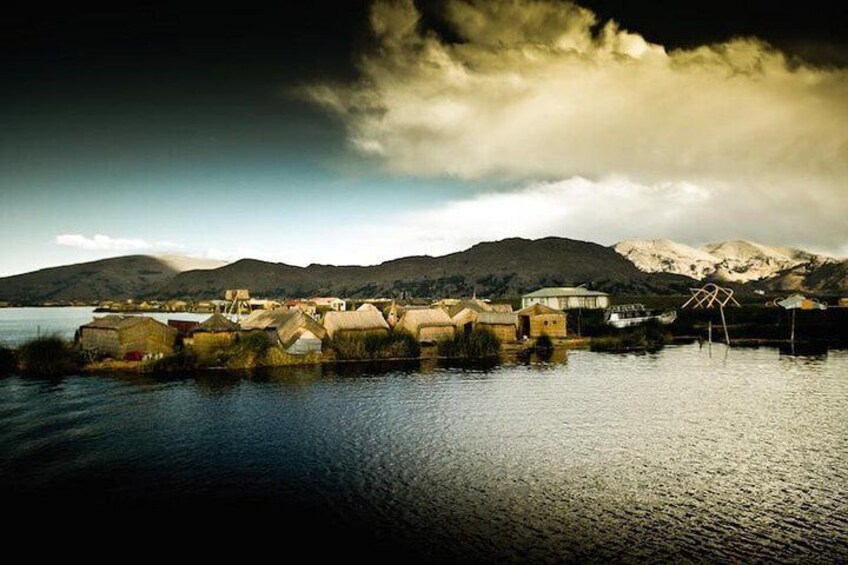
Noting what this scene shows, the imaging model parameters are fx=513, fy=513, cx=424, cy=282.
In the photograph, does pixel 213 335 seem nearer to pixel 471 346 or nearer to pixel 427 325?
pixel 427 325

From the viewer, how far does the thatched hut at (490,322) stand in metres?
71.9

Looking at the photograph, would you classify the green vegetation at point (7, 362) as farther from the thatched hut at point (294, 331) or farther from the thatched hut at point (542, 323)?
the thatched hut at point (542, 323)

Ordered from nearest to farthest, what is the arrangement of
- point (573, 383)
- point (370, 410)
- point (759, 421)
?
1. point (759, 421)
2. point (370, 410)
3. point (573, 383)

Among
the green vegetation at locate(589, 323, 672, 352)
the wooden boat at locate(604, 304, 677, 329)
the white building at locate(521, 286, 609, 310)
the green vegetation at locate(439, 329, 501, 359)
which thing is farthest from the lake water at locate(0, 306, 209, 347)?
the white building at locate(521, 286, 609, 310)

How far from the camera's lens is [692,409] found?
35.4 metres

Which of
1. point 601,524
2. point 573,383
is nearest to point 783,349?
point 573,383

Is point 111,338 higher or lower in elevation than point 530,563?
higher

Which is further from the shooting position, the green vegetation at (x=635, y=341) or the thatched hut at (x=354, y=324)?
the green vegetation at (x=635, y=341)

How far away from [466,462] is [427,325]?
140ft

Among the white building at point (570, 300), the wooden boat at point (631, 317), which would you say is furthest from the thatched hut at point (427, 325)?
the white building at point (570, 300)

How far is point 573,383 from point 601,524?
27.0 meters

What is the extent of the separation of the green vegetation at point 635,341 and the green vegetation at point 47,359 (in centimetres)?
6093

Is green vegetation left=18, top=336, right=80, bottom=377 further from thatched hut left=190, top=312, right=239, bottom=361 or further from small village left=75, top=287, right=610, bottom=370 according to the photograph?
thatched hut left=190, top=312, right=239, bottom=361

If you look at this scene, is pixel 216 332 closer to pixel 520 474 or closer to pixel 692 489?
pixel 520 474
